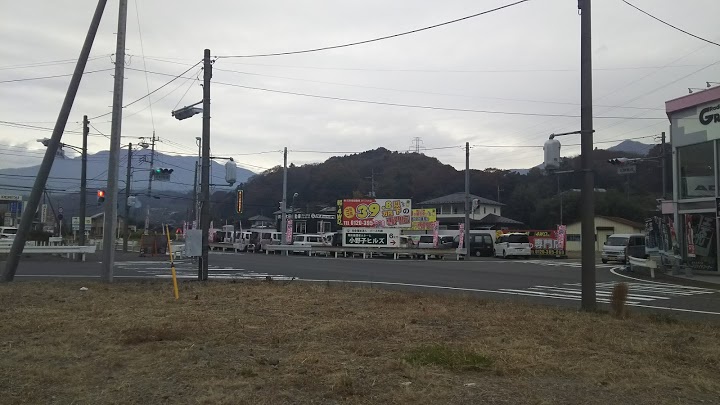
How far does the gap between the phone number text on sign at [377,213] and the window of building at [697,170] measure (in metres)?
23.3

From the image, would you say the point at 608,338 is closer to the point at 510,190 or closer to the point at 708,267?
the point at 708,267

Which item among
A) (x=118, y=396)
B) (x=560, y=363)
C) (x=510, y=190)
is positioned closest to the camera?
(x=118, y=396)

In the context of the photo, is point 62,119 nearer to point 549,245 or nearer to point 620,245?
point 620,245

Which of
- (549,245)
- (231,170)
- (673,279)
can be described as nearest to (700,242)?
(673,279)

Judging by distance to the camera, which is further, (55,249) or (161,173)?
(55,249)

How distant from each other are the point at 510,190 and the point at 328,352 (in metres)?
87.6

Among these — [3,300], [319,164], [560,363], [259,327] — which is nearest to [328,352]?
[259,327]

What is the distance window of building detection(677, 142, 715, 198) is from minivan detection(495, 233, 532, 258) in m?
15.3

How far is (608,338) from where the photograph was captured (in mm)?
8031

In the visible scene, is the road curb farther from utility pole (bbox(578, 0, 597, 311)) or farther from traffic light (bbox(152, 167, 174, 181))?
traffic light (bbox(152, 167, 174, 181))

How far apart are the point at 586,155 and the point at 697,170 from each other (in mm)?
17819

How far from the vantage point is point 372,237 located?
44094 millimetres

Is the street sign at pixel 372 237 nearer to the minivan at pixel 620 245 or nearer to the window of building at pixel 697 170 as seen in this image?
the minivan at pixel 620 245

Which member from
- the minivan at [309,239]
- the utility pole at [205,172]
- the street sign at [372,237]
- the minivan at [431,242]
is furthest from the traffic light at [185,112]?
the minivan at [431,242]
